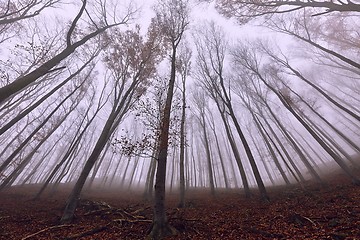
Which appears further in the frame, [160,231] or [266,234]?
[160,231]

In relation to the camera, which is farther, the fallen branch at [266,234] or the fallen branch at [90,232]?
the fallen branch at [90,232]

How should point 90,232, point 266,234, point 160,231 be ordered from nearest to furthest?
point 266,234
point 160,231
point 90,232

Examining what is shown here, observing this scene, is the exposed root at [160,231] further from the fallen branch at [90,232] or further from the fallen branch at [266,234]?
the fallen branch at [266,234]

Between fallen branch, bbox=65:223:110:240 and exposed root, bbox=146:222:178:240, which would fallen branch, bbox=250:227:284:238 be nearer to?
exposed root, bbox=146:222:178:240

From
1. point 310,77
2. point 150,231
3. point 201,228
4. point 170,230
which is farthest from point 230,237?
point 310,77

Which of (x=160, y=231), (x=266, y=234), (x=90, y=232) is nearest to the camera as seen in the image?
(x=266, y=234)

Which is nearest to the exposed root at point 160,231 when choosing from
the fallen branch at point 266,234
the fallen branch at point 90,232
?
the fallen branch at point 90,232

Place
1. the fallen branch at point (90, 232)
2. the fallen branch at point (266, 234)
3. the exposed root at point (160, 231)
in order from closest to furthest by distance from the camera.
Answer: the fallen branch at point (266, 234), the exposed root at point (160, 231), the fallen branch at point (90, 232)

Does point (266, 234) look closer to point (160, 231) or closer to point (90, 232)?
point (160, 231)

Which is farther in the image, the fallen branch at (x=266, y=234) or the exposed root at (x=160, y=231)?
the exposed root at (x=160, y=231)

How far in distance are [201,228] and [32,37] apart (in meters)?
17.0

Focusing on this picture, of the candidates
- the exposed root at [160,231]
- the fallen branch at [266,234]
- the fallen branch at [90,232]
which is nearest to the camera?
the fallen branch at [266,234]

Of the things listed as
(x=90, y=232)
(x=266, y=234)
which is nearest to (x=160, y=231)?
(x=90, y=232)

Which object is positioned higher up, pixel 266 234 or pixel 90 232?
pixel 90 232
